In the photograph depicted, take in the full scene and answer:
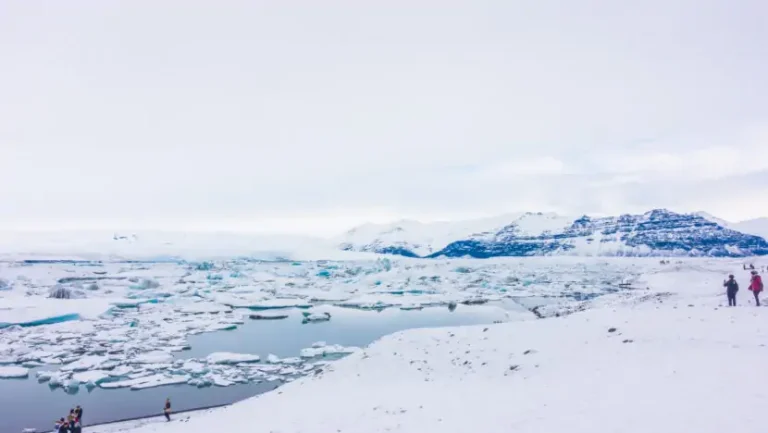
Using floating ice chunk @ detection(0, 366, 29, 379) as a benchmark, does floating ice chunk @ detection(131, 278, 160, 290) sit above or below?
above

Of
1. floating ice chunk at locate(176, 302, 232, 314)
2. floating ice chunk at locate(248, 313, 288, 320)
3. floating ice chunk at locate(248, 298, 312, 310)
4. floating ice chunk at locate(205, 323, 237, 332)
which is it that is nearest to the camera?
floating ice chunk at locate(205, 323, 237, 332)

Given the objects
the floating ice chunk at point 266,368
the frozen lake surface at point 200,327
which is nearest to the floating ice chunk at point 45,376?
the frozen lake surface at point 200,327

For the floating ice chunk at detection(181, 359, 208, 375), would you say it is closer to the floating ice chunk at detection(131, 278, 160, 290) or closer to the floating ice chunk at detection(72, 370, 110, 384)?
the floating ice chunk at detection(72, 370, 110, 384)

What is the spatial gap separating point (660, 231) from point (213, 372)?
191 metres

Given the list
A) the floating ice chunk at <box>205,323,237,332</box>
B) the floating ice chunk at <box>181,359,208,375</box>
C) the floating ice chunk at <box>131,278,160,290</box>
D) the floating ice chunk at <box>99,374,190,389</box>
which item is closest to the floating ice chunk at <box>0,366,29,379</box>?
the floating ice chunk at <box>99,374,190,389</box>

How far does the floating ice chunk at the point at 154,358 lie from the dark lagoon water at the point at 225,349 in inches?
43.6

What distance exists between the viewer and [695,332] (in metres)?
13.7

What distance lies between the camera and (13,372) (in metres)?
25.6

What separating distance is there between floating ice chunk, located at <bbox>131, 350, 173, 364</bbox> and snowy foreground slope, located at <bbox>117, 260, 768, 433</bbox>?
39.9 ft

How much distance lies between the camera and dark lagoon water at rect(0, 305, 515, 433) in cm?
1998

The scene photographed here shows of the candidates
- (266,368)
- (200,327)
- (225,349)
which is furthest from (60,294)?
(266,368)

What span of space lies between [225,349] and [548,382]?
23.8 m

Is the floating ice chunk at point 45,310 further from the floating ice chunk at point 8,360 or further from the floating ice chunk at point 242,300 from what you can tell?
the floating ice chunk at point 242,300

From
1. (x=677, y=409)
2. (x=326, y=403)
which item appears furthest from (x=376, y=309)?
(x=677, y=409)
